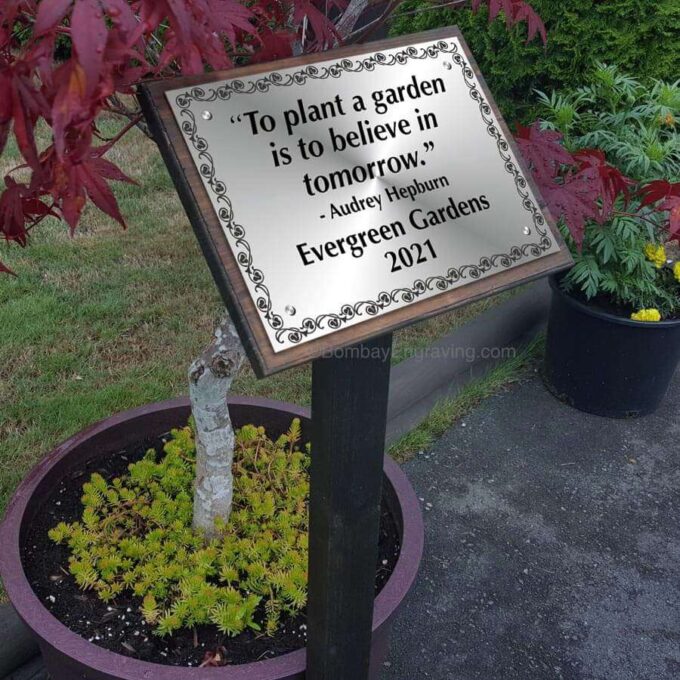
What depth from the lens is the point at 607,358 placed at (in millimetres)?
2906

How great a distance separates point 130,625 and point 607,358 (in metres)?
2.01

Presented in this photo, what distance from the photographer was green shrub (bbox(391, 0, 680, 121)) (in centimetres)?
342

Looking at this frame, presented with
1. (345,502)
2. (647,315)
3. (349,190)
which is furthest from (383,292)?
(647,315)

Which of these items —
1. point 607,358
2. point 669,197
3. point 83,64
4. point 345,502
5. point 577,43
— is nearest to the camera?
point 83,64

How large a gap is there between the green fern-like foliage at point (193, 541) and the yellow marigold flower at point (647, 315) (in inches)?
56.1

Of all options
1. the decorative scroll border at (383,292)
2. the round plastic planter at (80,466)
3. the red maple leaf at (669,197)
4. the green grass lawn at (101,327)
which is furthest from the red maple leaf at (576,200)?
the green grass lawn at (101,327)

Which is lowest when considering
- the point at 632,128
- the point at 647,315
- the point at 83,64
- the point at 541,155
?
the point at 647,315

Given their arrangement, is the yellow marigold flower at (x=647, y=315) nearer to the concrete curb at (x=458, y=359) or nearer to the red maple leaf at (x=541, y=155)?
the concrete curb at (x=458, y=359)

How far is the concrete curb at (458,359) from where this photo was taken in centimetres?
286

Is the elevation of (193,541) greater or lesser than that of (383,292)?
lesser

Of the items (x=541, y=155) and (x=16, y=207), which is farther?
(x=541, y=155)

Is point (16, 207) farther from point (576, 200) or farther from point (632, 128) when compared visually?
point (632, 128)

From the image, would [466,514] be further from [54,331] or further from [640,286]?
[54,331]

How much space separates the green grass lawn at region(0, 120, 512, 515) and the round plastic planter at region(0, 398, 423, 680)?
0.55 m
